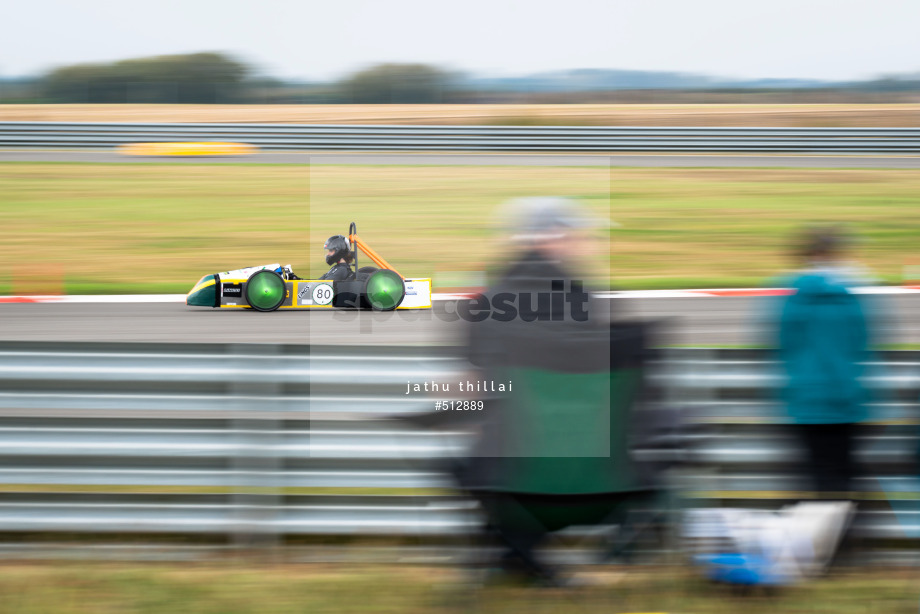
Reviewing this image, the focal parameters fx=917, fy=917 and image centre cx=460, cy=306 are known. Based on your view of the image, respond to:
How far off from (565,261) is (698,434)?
3.16 ft

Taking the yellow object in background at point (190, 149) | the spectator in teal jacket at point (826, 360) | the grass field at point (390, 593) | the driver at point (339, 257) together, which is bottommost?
the grass field at point (390, 593)

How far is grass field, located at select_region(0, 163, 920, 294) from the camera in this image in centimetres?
1099

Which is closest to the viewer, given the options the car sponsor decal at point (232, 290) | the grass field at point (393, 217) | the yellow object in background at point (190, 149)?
the car sponsor decal at point (232, 290)

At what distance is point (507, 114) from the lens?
2506 cm

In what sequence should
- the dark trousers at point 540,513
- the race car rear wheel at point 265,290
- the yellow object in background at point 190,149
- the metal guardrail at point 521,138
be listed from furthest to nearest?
the yellow object in background at point 190,149 → the metal guardrail at point 521,138 → the race car rear wheel at point 265,290 → the dark trousers at point 540,513

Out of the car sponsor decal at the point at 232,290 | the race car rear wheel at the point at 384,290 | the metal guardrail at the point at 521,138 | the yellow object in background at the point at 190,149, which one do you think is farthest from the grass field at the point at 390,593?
the yellow object in background at the point at 190,149

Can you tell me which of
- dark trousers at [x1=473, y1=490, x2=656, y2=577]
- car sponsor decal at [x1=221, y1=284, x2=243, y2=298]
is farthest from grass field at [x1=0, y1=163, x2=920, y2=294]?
dark trousers at [x1=473, y1=490, x2=656, y2=577]

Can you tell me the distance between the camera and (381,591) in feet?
10.5

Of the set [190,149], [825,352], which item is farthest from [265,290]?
[190,149]

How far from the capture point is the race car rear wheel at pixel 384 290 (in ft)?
27.3


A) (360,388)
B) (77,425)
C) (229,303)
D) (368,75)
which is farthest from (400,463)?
(368,75)

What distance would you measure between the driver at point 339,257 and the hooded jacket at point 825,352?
16.5 feet

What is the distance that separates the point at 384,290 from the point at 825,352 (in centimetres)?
520

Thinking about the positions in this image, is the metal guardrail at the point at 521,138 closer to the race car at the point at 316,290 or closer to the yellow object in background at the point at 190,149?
the yellow object in background at the point at 190,149
